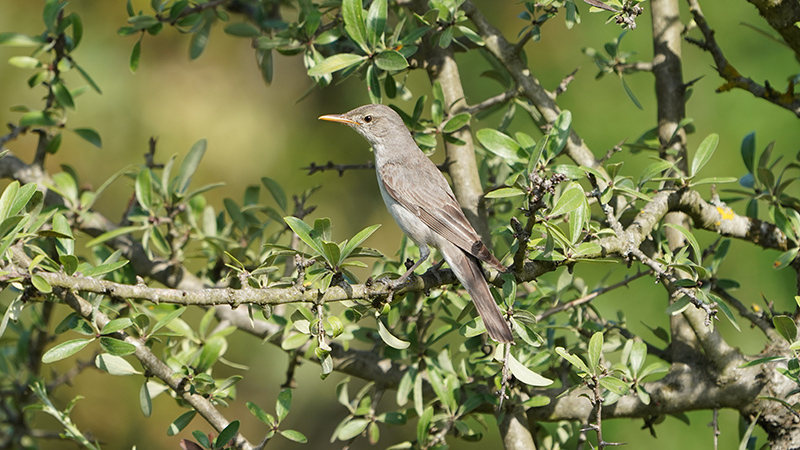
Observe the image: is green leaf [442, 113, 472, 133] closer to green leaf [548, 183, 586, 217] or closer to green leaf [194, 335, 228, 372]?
green leaf [548, 183, 586, 217]

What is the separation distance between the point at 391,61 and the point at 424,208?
1.09m

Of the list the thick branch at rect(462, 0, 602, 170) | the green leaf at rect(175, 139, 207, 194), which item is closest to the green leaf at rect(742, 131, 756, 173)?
the thick branch at rect(462, 0, 602, 170)

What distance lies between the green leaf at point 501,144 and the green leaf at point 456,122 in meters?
0.25

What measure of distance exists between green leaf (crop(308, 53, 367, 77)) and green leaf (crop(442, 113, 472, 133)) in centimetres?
55

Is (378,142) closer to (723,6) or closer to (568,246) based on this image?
(568,246)

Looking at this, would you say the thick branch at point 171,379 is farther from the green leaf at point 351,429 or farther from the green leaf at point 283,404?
the green leaf at point 351,429

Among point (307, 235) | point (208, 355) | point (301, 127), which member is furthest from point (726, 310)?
point (301, 127)

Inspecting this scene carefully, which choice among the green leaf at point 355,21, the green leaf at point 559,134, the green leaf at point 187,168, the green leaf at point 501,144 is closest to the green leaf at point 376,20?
the green leaf at point 355,21

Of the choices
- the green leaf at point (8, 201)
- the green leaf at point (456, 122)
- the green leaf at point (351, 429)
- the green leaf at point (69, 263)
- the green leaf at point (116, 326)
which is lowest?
the green leaf at point (351, 429)

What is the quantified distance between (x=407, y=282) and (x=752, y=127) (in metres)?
3.39

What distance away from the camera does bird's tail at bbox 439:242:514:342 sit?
2.65 m

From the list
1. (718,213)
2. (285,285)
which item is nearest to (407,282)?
(285,285)

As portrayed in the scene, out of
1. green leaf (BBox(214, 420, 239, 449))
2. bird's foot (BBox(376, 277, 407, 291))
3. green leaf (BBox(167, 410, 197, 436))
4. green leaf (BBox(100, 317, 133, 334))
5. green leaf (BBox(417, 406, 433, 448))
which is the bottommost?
green leaf (BBox(417, 406, 433, 448))

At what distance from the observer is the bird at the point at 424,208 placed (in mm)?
2830
